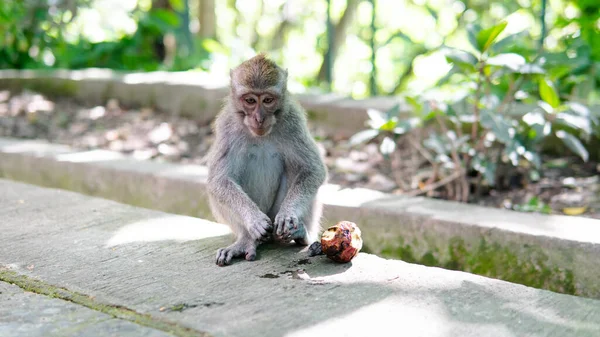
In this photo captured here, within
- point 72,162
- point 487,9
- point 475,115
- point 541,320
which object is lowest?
point 541,320

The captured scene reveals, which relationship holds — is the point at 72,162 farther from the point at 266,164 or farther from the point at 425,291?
the point at 425,291

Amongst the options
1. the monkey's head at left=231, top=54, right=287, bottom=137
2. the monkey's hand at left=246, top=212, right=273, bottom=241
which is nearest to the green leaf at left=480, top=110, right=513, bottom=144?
the monkey's head at left=231, top=54, right=287, bottom=137

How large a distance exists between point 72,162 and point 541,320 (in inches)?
162

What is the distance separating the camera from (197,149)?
7.47 metres

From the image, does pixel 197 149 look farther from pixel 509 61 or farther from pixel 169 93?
pixel 509 61

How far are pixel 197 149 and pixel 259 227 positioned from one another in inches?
151

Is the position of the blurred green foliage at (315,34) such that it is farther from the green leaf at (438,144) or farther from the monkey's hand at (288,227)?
the monkey's hand at (288,227)

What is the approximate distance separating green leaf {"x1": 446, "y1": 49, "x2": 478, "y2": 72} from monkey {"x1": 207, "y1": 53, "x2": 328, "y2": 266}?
1.16 metres

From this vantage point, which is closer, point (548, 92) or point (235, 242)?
point (235, 242)

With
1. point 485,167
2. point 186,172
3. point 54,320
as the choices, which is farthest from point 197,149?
point 54,320

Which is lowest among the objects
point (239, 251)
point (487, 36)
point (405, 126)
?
point (239, 251)

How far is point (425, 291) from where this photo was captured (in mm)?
3078

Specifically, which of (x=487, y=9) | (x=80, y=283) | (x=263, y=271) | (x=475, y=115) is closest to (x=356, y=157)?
(x=475, y=115)

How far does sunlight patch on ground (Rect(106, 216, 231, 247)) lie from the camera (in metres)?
3.88
